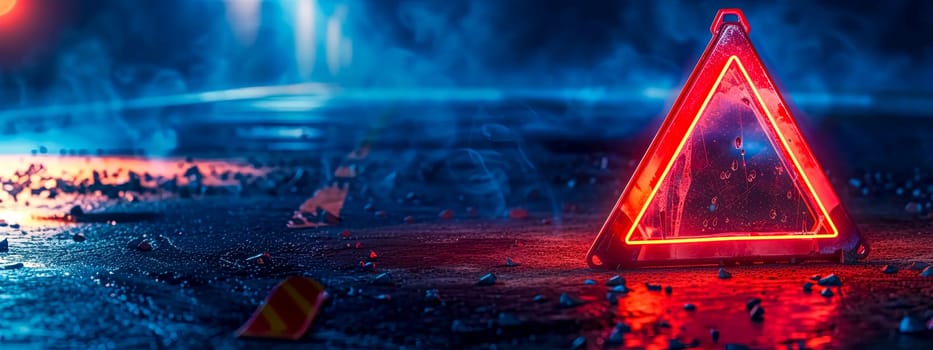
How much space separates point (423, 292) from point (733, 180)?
188 cm

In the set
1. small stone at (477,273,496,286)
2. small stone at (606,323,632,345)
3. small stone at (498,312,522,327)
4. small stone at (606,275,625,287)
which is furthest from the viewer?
small stone at (477,273,496,286)

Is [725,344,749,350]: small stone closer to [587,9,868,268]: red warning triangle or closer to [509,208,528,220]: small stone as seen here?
[587,9,868,268]: red warning triangle

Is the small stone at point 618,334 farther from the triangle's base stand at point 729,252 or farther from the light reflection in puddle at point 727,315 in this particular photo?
the triangle's base stand at point 729,252

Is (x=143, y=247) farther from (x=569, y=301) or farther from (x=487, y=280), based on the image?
(x=569, y=301)

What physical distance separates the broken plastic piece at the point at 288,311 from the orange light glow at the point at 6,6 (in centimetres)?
2203

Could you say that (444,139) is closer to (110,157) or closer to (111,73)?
(110,157)

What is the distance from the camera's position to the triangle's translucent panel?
6.32m

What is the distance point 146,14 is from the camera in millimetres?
29734

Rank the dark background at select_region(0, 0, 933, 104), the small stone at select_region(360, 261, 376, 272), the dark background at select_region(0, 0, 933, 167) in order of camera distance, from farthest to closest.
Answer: the dark background at select_region(0, 0, 933, 104)
the dark background at select_region(0, 0, 933, 167)
the small stone at select_region(360, 261, 376, 272)

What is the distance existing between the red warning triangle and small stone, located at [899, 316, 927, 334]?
5.03 ft

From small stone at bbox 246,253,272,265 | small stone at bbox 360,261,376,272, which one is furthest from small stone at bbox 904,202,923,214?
small stone at bbox 246,253,272,265

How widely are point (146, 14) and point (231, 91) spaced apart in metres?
3.91

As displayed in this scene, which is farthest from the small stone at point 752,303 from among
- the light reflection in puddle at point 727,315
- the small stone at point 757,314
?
the small stone at point 757,314

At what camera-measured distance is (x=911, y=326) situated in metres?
4.85
